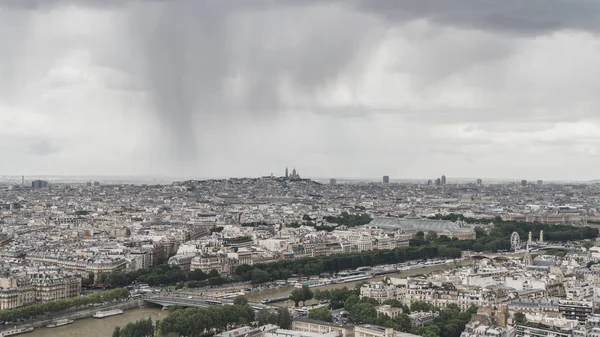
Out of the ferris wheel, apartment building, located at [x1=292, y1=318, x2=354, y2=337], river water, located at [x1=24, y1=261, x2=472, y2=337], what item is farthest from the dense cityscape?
river water, located at [x1=24, y1=261, x2=472, y2=337]

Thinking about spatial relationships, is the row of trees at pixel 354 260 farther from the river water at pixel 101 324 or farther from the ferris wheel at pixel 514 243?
the river water at pixel 101 324

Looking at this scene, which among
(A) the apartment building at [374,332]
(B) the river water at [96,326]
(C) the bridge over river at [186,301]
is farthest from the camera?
(C) the bridge over river at [186,301]

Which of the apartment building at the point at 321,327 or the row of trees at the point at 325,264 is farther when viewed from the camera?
the row of trees at the point at 325,264

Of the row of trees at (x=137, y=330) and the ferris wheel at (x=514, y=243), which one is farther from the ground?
the ferris wheel at (x=514, y=243)

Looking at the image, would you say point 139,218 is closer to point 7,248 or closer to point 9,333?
point 7,248

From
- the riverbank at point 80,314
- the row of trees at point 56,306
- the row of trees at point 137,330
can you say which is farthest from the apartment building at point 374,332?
the row of trees at point 56,306

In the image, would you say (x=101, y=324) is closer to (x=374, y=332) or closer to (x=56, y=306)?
(x=56, y=306)
